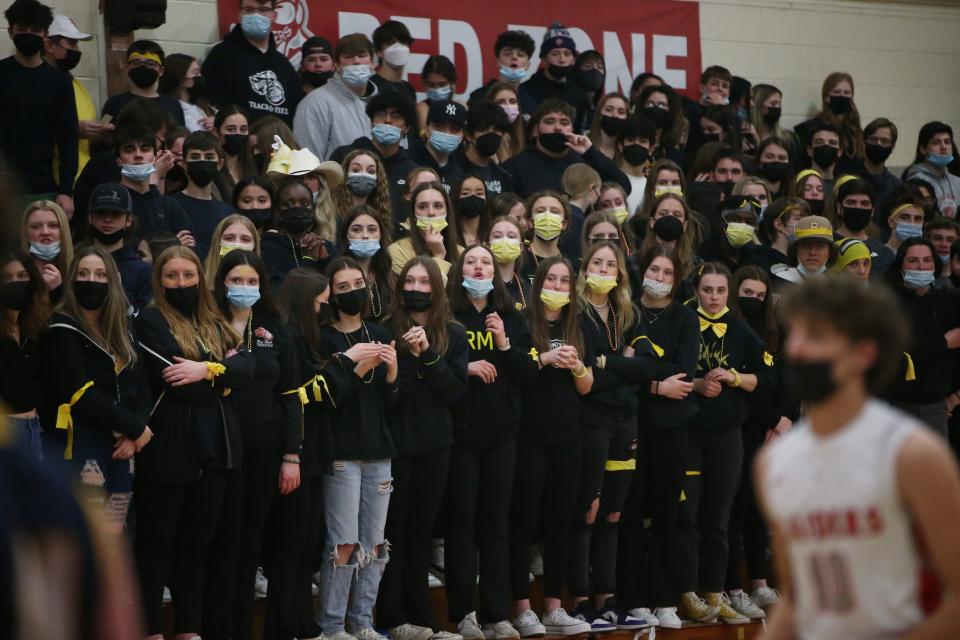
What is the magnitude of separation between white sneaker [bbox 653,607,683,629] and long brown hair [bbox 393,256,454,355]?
2.00 metres

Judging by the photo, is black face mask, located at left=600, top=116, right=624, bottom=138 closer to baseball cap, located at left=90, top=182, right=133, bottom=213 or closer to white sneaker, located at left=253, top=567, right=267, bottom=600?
baseball cap, located at left=90, top=182, right=133, bottom=213

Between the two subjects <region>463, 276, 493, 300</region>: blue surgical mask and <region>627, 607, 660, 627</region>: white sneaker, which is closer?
<region>463, 276, 493, 300</region>: blue surgical mask

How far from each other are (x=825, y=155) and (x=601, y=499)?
4.71 m

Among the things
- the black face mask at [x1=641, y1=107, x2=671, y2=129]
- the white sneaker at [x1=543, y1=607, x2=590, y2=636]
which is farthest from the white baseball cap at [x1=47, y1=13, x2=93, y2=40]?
the white sneaker at [x1=543, y1=607, x2=590, y2=636]

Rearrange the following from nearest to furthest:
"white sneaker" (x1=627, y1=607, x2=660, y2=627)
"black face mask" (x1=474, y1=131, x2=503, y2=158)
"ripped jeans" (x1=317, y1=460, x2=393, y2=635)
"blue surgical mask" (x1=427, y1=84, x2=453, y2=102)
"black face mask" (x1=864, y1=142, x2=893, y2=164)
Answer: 1. "ripped jeans" (x1=317, y1=460, x2=393, y2=635)
2. "white sneaker" (x1=627, y1=607, x2=660, y2=627)
3. "black face mask" (x1=474, y1=131, x2=503, y2=158)
4. "blue surgical mask" (x1=427, y1=84, x2=453, y2=102)
5. "black face mask" (x1=864, y1=142, x2=893, y2=164)

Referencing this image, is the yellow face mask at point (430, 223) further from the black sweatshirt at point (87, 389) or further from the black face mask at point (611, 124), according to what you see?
the black face mask at point (611, 124)

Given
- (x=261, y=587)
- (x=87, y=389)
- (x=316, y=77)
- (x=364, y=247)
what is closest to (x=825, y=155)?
(x=316, y=77)

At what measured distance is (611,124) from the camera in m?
10.2

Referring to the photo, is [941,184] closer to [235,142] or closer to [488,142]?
[488,142]

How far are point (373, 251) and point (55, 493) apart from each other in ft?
18.8

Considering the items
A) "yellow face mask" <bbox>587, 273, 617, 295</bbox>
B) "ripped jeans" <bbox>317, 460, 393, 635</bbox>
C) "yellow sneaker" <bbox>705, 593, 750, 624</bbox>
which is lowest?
"yellow sneaker" <bbox>705, 593, 750, 624</bbox>

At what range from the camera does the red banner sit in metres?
10.9

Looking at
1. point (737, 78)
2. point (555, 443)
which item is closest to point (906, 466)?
point (555, 443)

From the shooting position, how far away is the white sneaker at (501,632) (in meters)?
7.16
